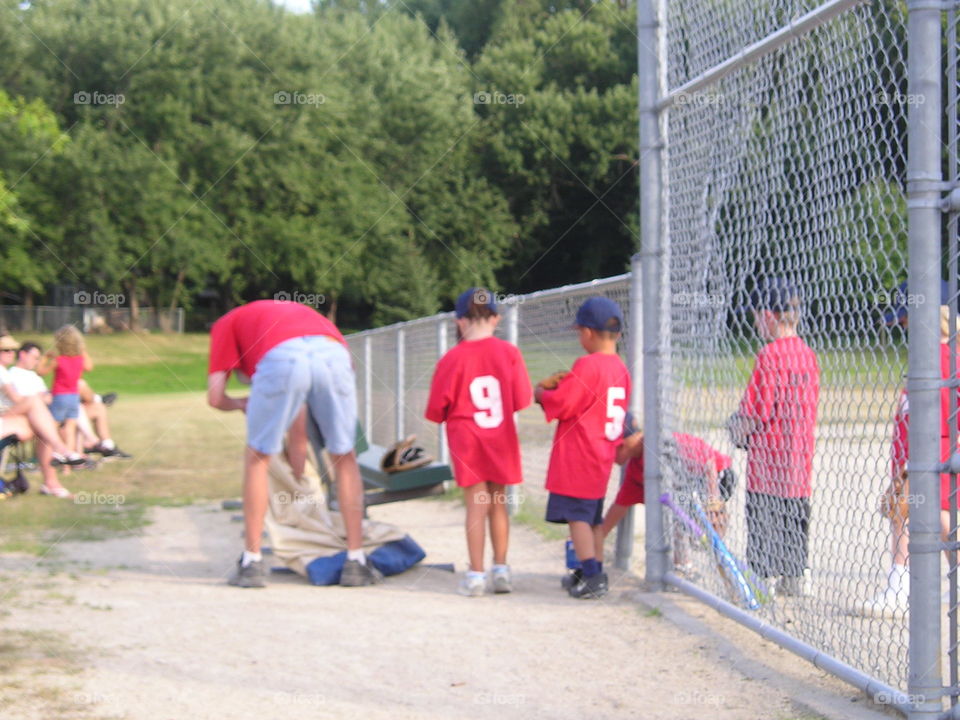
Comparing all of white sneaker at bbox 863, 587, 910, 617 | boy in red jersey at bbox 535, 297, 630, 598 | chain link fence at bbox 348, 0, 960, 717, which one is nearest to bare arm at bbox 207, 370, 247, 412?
boy in red jersey at bbox 535, 297, 630, 598

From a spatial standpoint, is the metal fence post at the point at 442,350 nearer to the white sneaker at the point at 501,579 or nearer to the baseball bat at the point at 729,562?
the white sneaker at the point at 501,579

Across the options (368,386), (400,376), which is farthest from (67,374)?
(368,386)

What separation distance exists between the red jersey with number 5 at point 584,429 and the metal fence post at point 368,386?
916 centimetres

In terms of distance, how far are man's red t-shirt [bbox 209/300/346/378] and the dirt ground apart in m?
1.18

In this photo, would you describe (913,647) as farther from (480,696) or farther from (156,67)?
(156,67)

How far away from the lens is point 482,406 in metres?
5.88

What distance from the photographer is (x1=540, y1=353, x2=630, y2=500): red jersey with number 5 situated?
5.64m

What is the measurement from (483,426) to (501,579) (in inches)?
29.9

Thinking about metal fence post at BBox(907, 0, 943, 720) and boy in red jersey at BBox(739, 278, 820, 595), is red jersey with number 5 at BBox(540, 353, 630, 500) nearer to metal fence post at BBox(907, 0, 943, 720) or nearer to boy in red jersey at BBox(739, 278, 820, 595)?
boy in red jersey at BBox(739, 278, 820, 595)

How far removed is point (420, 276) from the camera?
137 feet

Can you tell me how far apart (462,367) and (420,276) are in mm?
35967

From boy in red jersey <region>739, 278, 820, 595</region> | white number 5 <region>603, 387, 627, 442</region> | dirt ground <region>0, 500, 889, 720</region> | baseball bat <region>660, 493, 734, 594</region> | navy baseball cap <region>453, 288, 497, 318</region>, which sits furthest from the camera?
navy baseball cap <region>453, 288, 497, 318</region>

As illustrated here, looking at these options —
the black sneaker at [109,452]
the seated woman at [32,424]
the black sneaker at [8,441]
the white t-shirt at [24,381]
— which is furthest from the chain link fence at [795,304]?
the black sneaker at [109,452]

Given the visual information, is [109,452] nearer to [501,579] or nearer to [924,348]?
[501,579]
